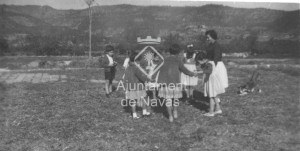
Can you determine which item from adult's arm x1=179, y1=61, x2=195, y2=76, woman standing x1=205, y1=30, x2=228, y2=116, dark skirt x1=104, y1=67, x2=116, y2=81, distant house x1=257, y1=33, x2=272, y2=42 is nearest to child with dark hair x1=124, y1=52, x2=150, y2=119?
adult's arm x1=179, y1=61, x2=195, y2=76

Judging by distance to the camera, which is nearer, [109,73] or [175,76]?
[175,76]

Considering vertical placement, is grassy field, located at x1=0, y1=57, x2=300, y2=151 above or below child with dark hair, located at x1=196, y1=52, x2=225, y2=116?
below

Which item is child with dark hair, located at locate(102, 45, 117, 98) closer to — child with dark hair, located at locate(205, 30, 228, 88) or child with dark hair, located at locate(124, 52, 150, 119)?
child with dark hair, located at locate(124, 52, 150, 119)

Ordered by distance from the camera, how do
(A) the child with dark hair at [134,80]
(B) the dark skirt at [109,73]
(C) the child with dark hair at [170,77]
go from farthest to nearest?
(B) the dark skirt at [109,73] < (A) the child with dark hair at [134,80] < (C) the child with dark hair at [170,77]

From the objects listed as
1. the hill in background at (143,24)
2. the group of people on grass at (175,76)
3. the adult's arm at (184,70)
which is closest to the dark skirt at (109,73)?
the group of people on grass at (175,76)

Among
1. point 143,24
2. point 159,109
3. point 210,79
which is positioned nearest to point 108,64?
point 159,109

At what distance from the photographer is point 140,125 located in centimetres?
598

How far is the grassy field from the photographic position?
4.87 meters

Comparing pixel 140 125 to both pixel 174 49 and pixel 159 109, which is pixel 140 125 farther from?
pixel 174 49

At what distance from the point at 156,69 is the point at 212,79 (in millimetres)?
1210

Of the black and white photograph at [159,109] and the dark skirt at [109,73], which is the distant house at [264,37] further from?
the dark skirt at [109,73]

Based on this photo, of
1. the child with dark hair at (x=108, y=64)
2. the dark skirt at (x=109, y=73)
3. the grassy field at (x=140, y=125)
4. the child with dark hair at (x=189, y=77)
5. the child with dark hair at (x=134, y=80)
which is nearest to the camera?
the grassy field at (x=140, y=125)

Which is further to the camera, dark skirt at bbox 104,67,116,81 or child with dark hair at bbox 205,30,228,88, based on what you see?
dark skirt at bbox 104,67,116,81

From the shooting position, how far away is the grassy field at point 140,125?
4.87m
